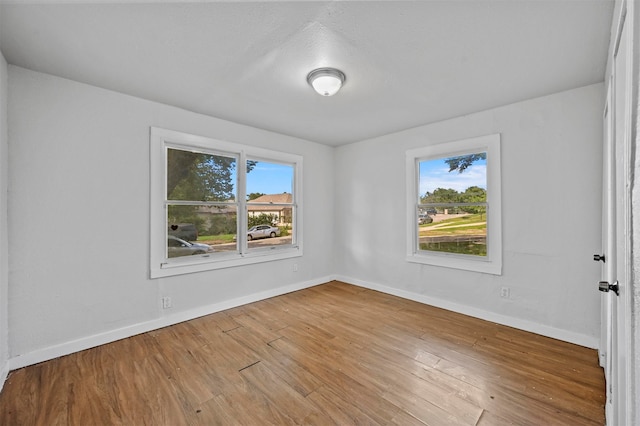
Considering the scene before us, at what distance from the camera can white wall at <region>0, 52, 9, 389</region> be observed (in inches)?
82.8

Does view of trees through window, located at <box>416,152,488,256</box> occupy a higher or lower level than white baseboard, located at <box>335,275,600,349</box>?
higher

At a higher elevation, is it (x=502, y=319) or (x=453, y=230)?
(x=453, y=230)

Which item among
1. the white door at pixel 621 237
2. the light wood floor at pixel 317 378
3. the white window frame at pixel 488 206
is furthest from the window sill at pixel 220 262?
the white door at pixel 621 237

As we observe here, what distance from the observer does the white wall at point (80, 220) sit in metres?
2.31

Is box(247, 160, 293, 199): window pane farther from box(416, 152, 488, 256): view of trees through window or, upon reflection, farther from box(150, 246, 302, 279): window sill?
box(416, 152, 488, 256): view of trees through window

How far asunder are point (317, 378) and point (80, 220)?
2591 mm

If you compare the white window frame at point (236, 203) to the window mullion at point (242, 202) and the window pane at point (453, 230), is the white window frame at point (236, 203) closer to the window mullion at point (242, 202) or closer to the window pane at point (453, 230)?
the window mullion at point (242, 202)

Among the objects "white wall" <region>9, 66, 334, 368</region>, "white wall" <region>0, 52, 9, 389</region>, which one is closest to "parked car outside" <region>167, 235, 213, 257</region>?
"white wall" <region>9, 66, 334, 368</region>

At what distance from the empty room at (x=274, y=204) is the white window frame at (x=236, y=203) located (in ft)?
0.10

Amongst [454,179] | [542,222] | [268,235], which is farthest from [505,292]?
[268,235]

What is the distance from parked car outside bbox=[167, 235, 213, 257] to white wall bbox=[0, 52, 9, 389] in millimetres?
1258

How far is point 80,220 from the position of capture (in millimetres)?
2564

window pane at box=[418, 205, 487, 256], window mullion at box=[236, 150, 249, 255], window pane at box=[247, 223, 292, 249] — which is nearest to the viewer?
window pane at box=[418, 205, 487, 256]

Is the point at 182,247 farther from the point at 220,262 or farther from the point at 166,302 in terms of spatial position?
the point at 166,302
